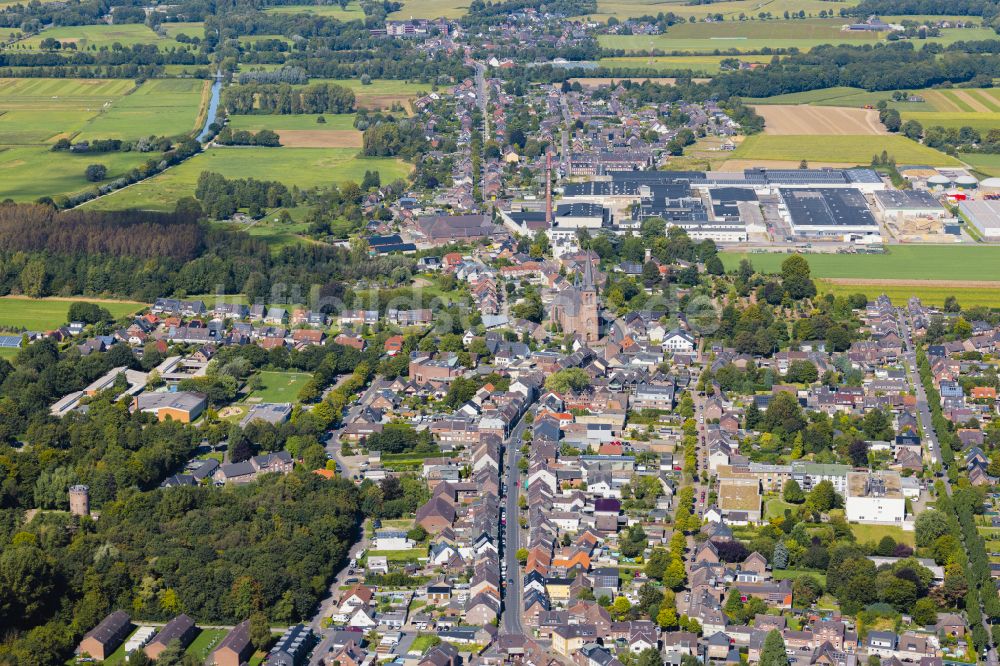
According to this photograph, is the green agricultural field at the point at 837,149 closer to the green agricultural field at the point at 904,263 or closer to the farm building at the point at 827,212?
the farm building at the point at 827,212

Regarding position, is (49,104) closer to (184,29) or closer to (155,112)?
(155,112)

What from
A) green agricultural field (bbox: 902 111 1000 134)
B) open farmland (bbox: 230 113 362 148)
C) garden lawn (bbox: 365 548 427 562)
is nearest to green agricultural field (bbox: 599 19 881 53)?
green agricultural field (bbox: 902 111 1000 134)

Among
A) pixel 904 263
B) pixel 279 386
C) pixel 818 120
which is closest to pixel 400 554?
pixel 279 386

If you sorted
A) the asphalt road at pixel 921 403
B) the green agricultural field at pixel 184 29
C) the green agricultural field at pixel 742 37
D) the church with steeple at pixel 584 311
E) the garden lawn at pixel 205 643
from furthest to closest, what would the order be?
1. the green agricultural field at pixel 184 29
2. the green agricultural field at pixel 742 37
3. the church with steeple at pixel 584 311
4. the asphalt road at pixel 921 403
5. the garden lawn at pixel 205 643

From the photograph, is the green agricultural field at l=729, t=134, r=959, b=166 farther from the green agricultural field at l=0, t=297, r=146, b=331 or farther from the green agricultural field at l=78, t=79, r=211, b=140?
the green agricultural field at l=0, t=297, r=146, b=331

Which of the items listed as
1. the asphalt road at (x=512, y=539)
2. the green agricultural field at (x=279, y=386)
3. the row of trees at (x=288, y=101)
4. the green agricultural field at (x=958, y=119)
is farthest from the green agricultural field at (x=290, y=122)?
the asphalt road at (x=512, y=539)
